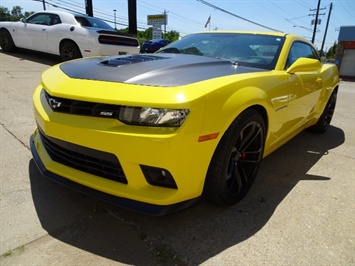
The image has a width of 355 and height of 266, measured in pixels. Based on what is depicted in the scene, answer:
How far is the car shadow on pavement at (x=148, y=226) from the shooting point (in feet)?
5.71

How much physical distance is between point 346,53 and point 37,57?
952 inches

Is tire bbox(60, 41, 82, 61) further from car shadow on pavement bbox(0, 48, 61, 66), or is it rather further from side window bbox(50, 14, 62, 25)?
car shadow on pavement bbox(0, 48, 61, 66)

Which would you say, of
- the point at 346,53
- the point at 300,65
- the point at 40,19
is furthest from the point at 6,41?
the point at 346,53

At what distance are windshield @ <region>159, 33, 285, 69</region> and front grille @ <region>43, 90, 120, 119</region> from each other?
150 cm

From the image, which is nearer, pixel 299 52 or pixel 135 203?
pixel 135 203

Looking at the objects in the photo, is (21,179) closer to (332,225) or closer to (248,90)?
(248,90)

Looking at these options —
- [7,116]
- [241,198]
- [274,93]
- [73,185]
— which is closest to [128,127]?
[73,185]

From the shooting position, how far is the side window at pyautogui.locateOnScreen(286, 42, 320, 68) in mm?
2967

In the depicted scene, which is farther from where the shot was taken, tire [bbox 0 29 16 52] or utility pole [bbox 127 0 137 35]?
utility pole [bbox 127 0 137 35]

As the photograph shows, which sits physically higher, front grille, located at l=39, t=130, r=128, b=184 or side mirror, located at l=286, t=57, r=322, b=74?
side mirror, located at l=286, t=57, r=322, b=74

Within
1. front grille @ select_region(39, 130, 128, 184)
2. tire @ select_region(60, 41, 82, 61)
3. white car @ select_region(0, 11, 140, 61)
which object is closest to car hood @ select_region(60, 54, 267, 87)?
front grille @ select_region(39, 130, 128, 184)

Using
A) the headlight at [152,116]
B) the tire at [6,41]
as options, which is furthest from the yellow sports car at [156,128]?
the tire at [6,41]

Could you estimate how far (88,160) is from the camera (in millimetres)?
1821

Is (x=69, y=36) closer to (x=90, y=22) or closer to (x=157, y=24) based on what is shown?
(x=90, y=22)
